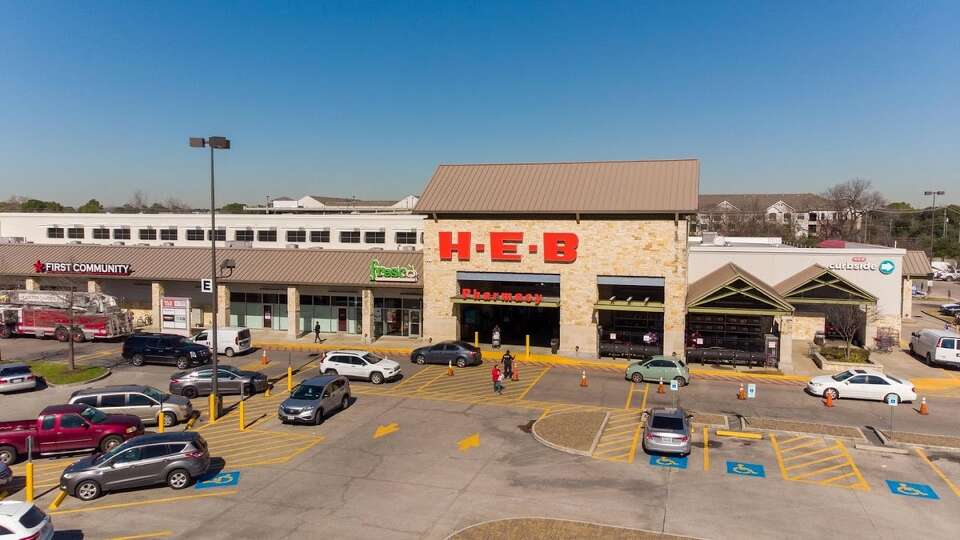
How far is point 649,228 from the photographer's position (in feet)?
131

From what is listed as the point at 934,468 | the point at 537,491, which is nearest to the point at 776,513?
the point at 537,491

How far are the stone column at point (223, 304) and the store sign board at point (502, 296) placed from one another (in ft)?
60.9

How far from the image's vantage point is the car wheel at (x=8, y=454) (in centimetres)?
2242

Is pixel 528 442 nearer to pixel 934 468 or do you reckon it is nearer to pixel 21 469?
pixel 934 468

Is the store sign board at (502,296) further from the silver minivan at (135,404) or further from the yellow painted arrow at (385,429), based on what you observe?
the silver minivan at (135,404)

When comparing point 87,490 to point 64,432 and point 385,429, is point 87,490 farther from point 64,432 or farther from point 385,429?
point 385,429

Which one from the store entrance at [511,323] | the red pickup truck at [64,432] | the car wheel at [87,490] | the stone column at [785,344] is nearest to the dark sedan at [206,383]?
the red pickup truck at [64,432]

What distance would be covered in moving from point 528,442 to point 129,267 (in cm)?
3842

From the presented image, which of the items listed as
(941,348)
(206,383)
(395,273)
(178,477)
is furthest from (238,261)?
(941,348)

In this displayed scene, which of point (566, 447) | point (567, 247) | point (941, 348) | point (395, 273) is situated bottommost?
point (566, 447)

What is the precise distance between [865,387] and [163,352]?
38.5 m

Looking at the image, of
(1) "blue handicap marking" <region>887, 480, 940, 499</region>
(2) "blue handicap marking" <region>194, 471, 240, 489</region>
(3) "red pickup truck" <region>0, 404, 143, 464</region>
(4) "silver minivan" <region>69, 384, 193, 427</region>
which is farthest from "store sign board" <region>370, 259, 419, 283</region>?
(1) "blue handicap marking" <region>887, 480, 940, 499</region>

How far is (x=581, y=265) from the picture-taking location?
4138 centimetres

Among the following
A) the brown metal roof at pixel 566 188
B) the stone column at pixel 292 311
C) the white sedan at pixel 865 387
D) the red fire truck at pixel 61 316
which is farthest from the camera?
the stone column at pixel 292 311
